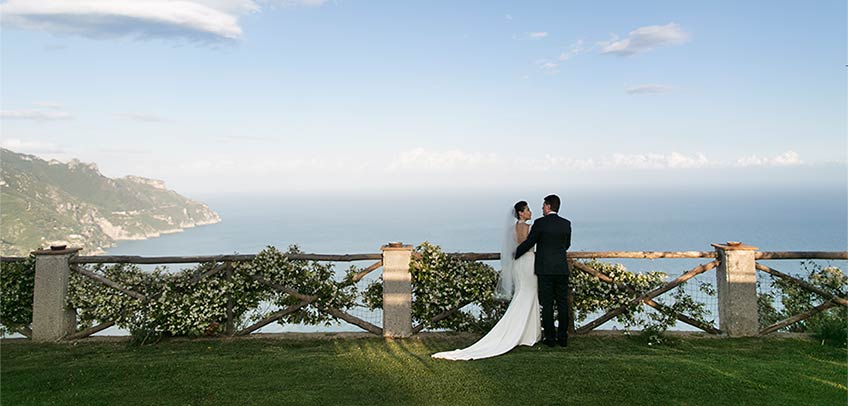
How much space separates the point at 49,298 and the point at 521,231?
6.53 metres

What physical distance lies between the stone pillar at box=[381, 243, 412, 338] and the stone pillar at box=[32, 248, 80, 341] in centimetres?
448

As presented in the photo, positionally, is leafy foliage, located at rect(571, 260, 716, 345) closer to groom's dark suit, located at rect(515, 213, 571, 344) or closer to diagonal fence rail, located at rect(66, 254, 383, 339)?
groom's dark suit, located at rect(515, 213, 571, 344)

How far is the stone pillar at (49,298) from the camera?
6.96m

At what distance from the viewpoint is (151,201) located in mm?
122500

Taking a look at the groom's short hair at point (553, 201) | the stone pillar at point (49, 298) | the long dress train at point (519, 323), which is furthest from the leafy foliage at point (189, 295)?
the groom's short hair at point (553, 201)

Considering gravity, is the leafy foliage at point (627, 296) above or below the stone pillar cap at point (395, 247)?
below

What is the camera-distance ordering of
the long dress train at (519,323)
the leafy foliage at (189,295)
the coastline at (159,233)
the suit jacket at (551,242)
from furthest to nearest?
1. the coastline at (159,233)
2. the leafy foliage at (189,295)
3. the suit jacket at (551,242)
4. the long dress train at (519,323)

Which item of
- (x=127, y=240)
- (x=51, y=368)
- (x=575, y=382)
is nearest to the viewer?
(x=575, y=382)

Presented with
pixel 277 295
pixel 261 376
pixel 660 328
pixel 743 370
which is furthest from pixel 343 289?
pixel 743 370

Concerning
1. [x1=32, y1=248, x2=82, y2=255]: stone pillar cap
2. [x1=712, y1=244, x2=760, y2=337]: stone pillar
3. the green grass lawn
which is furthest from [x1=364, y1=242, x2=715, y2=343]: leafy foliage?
[x1=32, y1=248, x2=82, y2=255]: stone pillar cap

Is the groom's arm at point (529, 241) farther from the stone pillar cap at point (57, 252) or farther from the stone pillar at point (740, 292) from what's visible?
the stone pillar cap at point (57, 252)

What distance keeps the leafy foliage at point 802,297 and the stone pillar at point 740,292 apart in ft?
1.14

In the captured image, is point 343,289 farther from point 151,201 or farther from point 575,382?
point 151,201

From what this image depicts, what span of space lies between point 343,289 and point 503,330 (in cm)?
234
